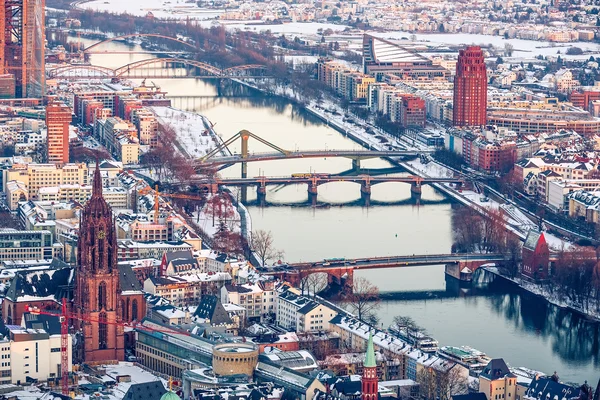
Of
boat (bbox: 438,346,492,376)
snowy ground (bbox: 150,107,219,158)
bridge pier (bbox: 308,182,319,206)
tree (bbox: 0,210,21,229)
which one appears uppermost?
tree (bbox: 0,210,21,229)

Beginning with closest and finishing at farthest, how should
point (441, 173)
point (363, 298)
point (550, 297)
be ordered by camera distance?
point (363, 298) < point (550, 297) < point (441, 173)

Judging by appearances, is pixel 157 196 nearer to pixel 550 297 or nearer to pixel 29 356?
pixel 550 297

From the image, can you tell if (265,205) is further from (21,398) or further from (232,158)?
(21,398)

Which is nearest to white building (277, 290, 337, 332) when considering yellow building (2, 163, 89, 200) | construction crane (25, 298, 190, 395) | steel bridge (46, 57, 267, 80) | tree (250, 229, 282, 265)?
construction crane (25, 298, 190, 395)

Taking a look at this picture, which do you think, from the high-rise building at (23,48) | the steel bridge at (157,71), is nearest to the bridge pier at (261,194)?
the high-rise building at (23,48)

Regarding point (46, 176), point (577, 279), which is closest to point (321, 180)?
point (46, 176)

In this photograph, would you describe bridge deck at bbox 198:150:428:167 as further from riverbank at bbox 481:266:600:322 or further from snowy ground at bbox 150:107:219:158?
riverbank at bbox 481:266:600:322
